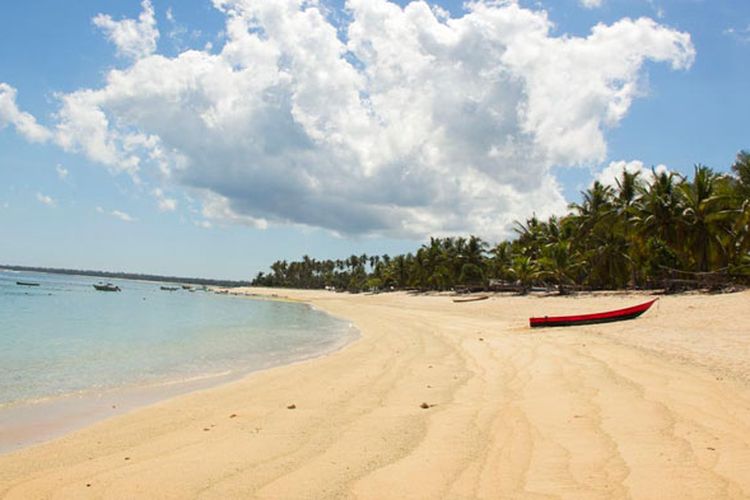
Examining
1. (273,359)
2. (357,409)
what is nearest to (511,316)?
(273,359)

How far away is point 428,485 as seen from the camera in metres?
4.28

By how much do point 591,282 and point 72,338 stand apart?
44.9 metres

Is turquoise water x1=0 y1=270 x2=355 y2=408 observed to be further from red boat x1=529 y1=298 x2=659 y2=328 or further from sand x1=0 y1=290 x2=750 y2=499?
red boat x1=529 y1=298 x2=659 y2=328

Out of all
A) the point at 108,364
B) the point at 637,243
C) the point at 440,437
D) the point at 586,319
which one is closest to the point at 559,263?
the point at 637,243

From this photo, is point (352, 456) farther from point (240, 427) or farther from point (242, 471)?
point (240, 427)

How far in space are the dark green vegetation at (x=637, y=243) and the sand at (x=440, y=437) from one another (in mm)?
26492

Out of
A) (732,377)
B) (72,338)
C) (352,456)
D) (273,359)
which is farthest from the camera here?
(72,338)

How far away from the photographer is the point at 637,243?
38.4 metres

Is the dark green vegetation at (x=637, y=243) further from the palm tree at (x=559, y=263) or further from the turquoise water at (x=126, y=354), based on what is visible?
the turquoise water at (x=126, y=354)

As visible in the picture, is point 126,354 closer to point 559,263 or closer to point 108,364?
point 108,364

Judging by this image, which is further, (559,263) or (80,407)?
(559,263)

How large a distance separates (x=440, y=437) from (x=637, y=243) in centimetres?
3836

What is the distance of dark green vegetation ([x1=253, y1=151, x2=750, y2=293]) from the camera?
3325 cm

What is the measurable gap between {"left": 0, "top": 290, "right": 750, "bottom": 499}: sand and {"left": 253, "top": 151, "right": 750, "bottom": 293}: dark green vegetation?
86.9 ft
